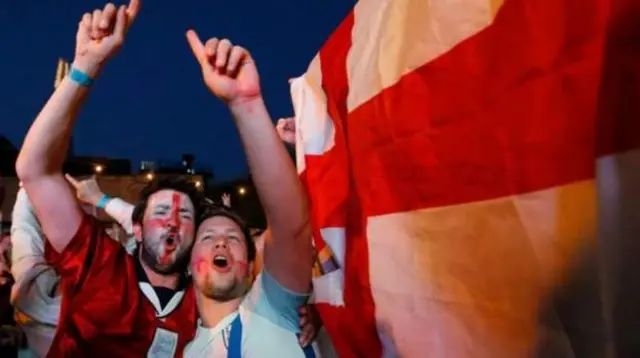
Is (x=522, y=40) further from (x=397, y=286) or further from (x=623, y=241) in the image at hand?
(x=397, y=286)

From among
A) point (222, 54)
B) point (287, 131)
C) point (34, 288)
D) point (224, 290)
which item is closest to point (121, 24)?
point (222, 54)

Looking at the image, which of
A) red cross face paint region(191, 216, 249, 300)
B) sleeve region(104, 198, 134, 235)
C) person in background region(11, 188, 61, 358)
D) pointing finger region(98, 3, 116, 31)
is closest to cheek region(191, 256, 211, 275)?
red cross face paint region(191, 216, 249, 300)

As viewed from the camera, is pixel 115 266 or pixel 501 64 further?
pixel 115 266

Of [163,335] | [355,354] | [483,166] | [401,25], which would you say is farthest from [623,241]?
[163,335]

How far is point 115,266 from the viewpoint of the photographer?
208 cm

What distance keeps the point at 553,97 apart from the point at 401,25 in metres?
0.48

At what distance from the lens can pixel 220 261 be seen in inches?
80.2

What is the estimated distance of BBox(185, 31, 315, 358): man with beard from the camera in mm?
1567

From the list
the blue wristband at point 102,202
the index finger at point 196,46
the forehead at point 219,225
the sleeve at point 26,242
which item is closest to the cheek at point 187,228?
the forehead at point 219,225

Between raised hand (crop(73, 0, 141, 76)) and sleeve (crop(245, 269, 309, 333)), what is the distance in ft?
2.28

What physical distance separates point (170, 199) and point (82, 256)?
48 centimetres

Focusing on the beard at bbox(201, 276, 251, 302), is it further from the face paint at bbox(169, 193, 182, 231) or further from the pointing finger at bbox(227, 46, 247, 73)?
the pointing finger at bbox(227, 46, 247, 73)

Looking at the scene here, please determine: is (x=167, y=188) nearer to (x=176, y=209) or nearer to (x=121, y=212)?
(x=176, y=209)

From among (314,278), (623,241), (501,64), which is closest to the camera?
(623,241)
